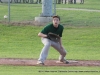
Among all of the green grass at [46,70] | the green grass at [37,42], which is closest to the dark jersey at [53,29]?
the green grass at [46,70]

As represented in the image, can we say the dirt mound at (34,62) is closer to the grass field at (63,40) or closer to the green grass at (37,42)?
the grass field at (63,40)

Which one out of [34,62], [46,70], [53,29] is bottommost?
[34,62]

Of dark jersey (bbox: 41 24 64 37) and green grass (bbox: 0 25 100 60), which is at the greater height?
dark jersey (bbox: 41 24 64 37)

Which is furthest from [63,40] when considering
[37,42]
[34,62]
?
[34,62]

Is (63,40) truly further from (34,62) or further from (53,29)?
(53,29)

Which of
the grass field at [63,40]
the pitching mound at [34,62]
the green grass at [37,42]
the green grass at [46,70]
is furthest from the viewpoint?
the green grass at [37,42]

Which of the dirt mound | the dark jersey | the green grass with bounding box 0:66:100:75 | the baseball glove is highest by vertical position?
the dark jersey

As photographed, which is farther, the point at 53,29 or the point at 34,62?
the point at 34,62

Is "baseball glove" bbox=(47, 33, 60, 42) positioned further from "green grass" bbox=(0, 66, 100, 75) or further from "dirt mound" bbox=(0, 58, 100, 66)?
"green grass" bbox=(0, 66, 100, 75)

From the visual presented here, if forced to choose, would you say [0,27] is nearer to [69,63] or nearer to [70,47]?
[70,47]

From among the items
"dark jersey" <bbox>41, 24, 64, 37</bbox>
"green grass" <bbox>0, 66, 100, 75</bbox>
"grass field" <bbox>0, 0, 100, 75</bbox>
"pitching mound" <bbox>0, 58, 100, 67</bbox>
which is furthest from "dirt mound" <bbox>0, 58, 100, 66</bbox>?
"dark jersey" <bbox>41, 24, 64, 37</bbox>

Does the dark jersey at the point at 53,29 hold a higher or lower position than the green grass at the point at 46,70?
higher

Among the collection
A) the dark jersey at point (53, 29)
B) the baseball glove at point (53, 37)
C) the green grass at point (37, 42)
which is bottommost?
the green grass at point (37, 42)

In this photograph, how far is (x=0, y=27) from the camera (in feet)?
78.6
